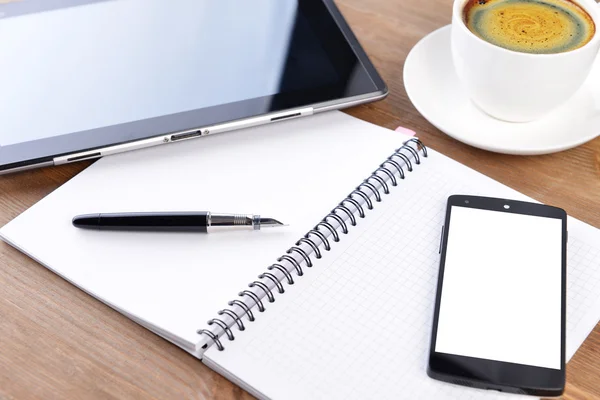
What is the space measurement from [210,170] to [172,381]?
0.28m

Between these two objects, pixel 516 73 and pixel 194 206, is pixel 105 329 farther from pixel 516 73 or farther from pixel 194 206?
pixel 516 73

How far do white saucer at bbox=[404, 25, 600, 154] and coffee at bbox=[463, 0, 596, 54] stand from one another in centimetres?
11

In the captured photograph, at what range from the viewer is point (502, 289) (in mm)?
727

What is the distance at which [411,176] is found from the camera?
33.9 inches

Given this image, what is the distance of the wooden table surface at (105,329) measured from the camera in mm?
688

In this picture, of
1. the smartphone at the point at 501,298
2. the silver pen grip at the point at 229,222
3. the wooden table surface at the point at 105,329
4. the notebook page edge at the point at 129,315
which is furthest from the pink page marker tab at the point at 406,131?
the notebook page edge at the point at 129,315

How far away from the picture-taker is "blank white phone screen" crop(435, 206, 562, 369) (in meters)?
0.68

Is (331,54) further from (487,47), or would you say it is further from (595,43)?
(595,43)

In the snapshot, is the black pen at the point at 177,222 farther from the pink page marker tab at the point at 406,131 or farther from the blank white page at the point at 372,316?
the pink page marker tab at the point at 406,131

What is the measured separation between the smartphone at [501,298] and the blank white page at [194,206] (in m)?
0.15

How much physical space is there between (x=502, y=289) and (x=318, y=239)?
0.20 meters

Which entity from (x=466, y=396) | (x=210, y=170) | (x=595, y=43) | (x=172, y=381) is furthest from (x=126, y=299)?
(x=595, y=43)

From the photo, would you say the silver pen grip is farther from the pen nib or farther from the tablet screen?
the tablet screen

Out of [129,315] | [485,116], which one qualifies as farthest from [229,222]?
[485,116]
